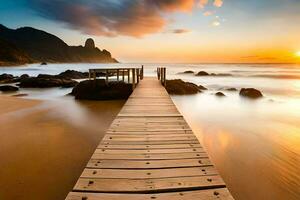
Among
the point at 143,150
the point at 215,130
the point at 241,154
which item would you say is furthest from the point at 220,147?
the point at 143,150

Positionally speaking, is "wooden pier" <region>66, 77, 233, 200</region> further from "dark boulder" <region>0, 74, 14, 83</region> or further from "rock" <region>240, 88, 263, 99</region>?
"dark boulder" <region>0, 74, 14, 83</region>

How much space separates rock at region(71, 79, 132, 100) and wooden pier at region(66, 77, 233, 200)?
9164 mm

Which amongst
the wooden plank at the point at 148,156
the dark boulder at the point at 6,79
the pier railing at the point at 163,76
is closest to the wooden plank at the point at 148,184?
the wooden plank at the point at 148,156

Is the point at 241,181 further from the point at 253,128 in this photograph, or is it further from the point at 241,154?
the point at 253,128

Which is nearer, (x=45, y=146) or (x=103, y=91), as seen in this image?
(x=45, y=146)

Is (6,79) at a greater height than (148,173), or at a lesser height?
A: lesser

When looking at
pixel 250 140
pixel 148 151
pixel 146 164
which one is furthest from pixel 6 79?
pixel 146 164

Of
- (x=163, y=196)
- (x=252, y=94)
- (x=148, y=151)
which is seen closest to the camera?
(x=163, y=196)

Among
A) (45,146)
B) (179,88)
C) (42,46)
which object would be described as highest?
(42,46)

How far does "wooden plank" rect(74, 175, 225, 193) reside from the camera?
260 cm

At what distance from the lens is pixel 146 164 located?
10.7 feet

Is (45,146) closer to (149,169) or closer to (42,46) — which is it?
(149,169)

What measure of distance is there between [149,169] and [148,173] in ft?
0.39

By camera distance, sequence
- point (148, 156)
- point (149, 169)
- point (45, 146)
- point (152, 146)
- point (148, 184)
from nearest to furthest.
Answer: point (148, 184), point (149, 169), point (148, 156), point (152, 146), point (45, 146)
